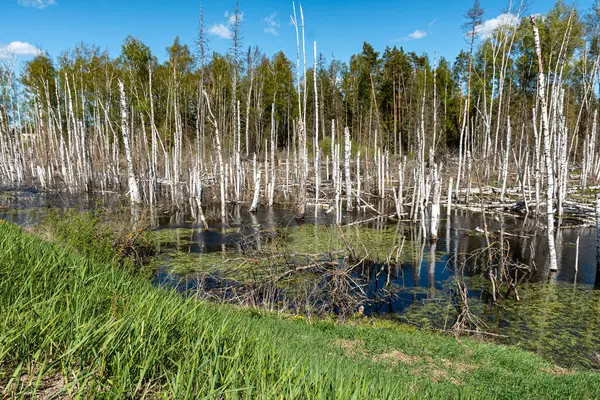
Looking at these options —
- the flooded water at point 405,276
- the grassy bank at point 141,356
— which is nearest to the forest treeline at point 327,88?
the flooded water at point 405,276

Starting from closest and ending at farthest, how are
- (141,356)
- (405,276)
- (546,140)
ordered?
(141,356) < (546,140) < (405,276)

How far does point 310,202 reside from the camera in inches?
894

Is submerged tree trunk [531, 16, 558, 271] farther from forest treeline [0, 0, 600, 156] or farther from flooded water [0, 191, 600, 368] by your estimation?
forest treeline [0, 0, 600, 156]

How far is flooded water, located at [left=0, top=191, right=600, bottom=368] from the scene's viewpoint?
24.2ft

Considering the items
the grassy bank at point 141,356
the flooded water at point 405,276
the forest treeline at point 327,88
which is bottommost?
the flooded water at point 405,276

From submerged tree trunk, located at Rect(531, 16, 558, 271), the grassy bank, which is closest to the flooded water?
submerged tree trunk, located at Rect(531, 16, 558, 271)

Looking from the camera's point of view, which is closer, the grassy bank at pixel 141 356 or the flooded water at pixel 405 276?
the grassy bank at pixel 141 356

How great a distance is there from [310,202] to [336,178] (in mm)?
4195

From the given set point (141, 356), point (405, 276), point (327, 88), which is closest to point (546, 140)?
point (405, 276)

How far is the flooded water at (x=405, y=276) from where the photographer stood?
738 centimetres

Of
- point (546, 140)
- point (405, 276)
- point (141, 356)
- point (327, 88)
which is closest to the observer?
point (141, 356)

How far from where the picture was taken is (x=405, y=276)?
10320 millimetres

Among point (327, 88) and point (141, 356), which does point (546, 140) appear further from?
point (327, 88)

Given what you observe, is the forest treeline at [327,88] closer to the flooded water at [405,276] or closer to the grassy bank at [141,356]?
the flooded water at [405,276]
